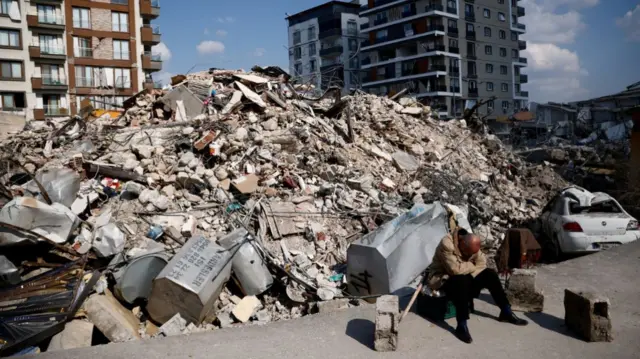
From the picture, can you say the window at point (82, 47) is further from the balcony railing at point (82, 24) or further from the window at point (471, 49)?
the window at point (471, 49)

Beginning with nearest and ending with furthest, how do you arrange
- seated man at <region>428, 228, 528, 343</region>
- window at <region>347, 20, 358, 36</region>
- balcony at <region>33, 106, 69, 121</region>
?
seated man at <region>428, 228, 528, 343</region> → balcony at <region>33, 106, 69, 121</region> → window at <region>347, 20, 358, 36</region>

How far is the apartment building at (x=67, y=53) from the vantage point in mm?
32906

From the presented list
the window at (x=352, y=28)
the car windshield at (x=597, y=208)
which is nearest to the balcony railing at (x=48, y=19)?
the window at (x=352, y=28)

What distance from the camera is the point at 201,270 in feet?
19.8

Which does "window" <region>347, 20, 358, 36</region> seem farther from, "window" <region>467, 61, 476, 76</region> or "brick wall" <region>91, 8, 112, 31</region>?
"brick wall" <region>91, 8, 112, 31</region>

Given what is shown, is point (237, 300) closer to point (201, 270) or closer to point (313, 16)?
point (201, 270)

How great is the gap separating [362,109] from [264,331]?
29.7 ft

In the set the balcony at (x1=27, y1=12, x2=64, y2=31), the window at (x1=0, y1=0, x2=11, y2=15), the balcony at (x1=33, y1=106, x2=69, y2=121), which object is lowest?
the balcony at (x1=33, y1=106, x2=69, y2=121)

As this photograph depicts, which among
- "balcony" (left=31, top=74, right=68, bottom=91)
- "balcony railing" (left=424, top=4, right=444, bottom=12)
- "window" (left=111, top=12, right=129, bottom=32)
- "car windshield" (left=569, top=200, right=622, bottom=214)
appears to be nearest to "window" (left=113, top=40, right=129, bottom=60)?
Answer: "window" (left=111, top=12, right=129, bottom=32)

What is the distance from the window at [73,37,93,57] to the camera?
34781 millimetres

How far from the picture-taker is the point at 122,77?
35969 millimetres

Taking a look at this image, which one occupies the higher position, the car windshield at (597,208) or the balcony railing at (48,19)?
the balcony railing at (48,19)

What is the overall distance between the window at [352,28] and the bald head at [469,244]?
181ft

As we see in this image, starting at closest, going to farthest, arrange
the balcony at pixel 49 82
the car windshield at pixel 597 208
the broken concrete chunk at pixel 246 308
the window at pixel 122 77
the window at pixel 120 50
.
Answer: the broken concrete chunk at pixel 246 308
the car windshield at pixel 597 208
the balcony at pixel 49 82
the window at pixel 122 77
the window at pixel 120 50
